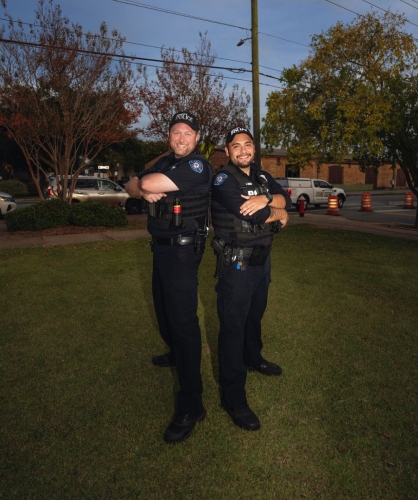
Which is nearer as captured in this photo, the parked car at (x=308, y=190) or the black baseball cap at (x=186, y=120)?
the black baseball cap at (x=186, y=120)

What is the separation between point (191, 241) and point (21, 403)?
1.80 m

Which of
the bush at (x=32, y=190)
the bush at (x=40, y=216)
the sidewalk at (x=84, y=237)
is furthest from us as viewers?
the bush at (x=32, y=190)

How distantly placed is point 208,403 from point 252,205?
1.55 meters

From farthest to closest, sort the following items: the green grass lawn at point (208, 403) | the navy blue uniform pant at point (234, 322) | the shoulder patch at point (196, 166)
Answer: the navy blue uniform pant at point (234, 322), the shoulder patch at point (196, 166), the green grass lawn at point (208, 403)

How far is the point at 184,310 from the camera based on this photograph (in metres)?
2.85

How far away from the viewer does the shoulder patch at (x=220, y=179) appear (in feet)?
9.26

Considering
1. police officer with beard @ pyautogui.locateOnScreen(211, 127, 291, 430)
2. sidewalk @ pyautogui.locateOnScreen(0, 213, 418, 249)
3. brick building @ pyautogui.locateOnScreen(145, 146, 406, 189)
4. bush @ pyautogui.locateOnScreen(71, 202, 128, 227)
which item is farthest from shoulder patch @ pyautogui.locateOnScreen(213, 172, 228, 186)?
brick building @ pyautogui.locateOnScreen(145, 146, 406, 189)

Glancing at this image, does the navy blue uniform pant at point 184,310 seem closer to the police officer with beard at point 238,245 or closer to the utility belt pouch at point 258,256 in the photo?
the police officer with beard at point 238,245

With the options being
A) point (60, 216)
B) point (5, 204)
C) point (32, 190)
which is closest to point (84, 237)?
point (60, 216)

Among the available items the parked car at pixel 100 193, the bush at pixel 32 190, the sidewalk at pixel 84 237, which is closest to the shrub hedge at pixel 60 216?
the sidewalk at pixel 84 237

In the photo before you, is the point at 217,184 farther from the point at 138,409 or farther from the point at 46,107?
the point at 46,107

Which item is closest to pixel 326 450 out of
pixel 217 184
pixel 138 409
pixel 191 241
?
pixel 138 409

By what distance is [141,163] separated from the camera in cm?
4878

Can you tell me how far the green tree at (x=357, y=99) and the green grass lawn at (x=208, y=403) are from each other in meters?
6.97
